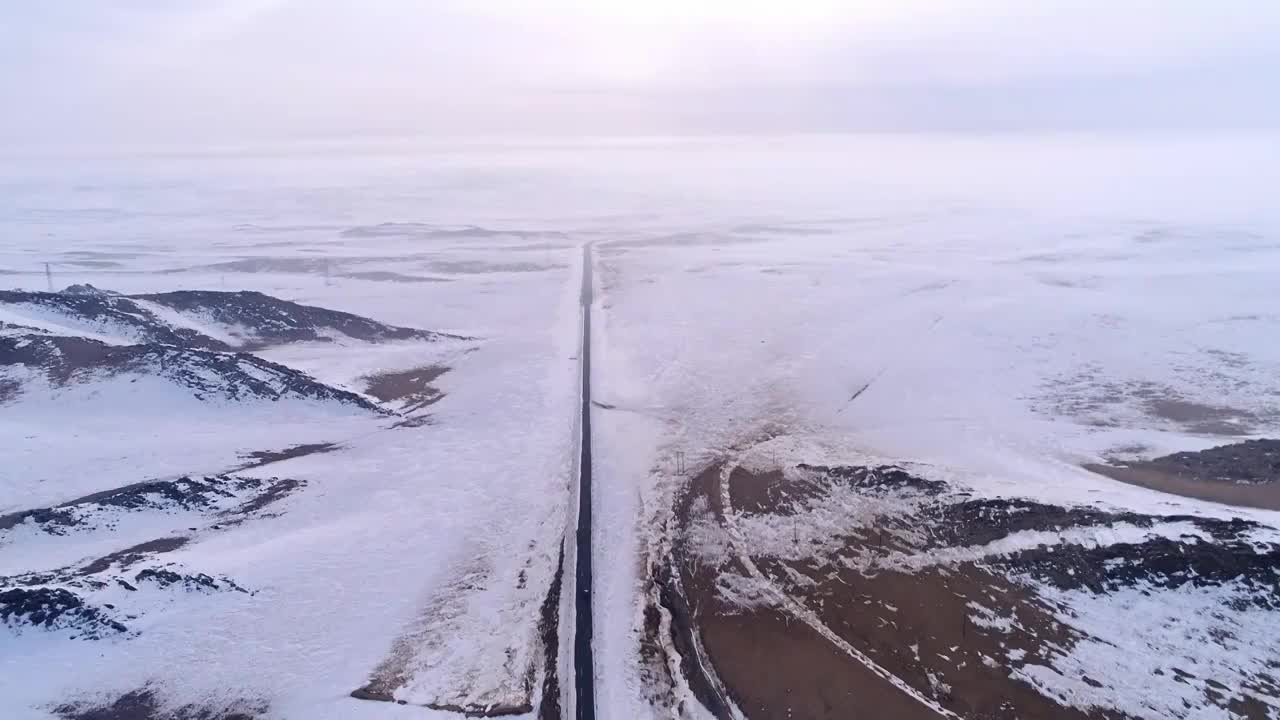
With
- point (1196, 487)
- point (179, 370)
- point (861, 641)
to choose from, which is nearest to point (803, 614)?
point (861, 641)

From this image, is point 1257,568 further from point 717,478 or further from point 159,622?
point 159,622

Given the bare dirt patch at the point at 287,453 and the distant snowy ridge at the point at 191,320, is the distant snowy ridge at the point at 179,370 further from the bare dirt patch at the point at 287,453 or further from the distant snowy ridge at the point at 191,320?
the bare dirt patch at the point at 287,453

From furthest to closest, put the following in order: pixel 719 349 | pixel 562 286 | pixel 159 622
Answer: pixel 562 286 < pixel 719 349 < pixel 159 622

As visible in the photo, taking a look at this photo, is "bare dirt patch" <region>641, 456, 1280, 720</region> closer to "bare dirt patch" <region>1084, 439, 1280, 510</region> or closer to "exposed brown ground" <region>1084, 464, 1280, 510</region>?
"exposed brown ground" <region>1084, 464, 1280, 510</region>

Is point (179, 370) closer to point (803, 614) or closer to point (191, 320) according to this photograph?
point (191, 320)

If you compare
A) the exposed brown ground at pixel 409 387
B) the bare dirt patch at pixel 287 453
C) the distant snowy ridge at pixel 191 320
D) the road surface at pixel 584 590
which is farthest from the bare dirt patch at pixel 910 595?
the distant snowy ridge at pixel 191 320

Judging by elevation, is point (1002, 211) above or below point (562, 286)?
above

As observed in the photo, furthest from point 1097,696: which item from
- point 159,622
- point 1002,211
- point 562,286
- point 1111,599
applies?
point 1002,211

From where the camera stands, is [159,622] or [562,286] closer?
[159,622]

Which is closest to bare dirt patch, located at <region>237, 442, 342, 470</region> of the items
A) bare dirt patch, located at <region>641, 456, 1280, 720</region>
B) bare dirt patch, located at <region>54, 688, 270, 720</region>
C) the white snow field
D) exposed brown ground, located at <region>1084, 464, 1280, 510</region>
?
the white snow field
